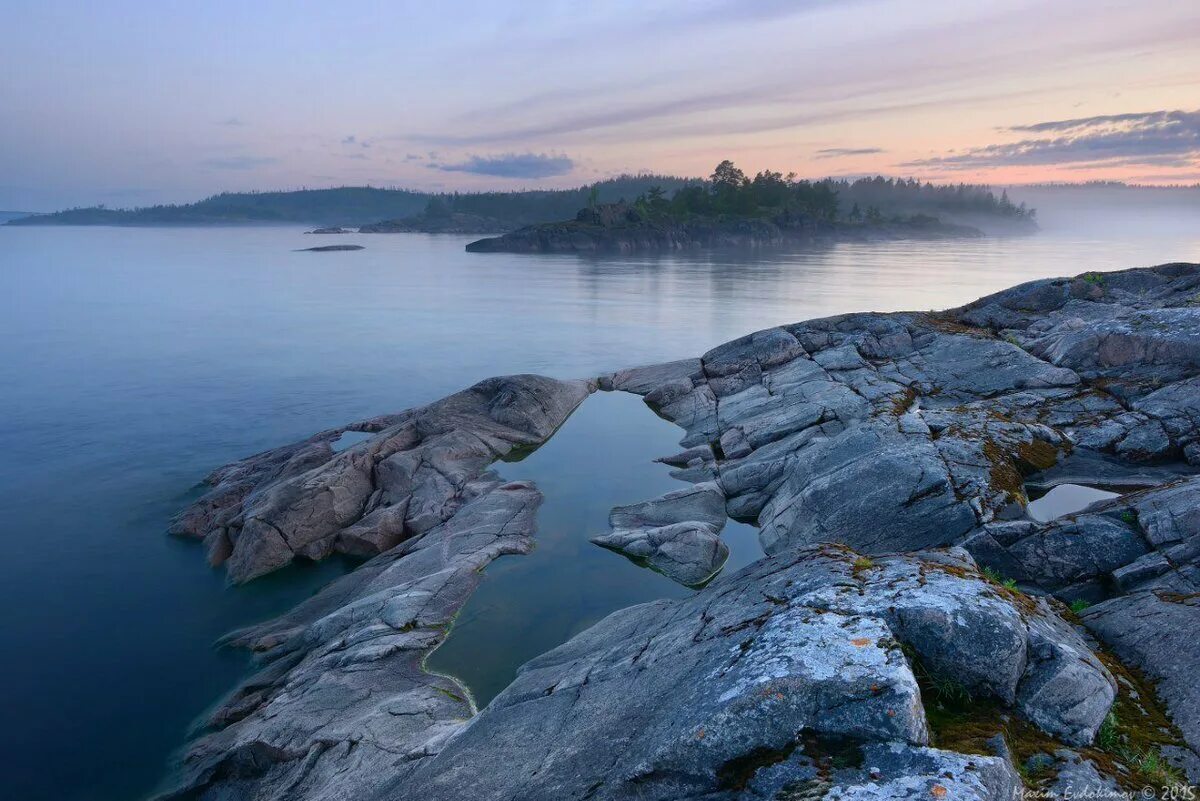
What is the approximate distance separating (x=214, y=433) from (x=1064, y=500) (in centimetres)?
3624

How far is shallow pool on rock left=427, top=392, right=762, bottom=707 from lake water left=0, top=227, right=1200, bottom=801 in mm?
77

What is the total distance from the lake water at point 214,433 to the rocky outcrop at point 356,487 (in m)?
0.91

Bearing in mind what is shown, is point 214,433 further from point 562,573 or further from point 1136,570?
point 1136,570

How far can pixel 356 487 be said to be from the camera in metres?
23.0

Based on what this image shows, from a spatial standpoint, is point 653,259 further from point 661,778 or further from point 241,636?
point 661,778

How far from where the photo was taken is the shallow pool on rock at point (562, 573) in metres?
15.2

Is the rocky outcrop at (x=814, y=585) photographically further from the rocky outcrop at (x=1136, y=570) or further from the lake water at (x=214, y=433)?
the lake water at (x=214, y=433)

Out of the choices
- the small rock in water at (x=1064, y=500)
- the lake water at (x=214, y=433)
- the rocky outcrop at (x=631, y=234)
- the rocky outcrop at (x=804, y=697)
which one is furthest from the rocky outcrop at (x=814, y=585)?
the rocky outcrop at (x=631, y=234)

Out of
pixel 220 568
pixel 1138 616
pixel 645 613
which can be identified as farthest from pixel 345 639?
pixel 1138 616

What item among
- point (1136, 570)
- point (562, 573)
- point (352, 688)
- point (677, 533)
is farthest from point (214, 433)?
point (1136, 570)

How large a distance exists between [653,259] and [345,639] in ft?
426

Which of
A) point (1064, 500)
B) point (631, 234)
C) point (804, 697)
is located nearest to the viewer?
point (804, 697)

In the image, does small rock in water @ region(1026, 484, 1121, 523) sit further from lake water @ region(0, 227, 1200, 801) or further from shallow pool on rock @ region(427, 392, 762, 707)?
lake water @ region(0, 227, 1200, 801)

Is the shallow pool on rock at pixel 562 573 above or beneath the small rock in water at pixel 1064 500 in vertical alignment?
beneath
